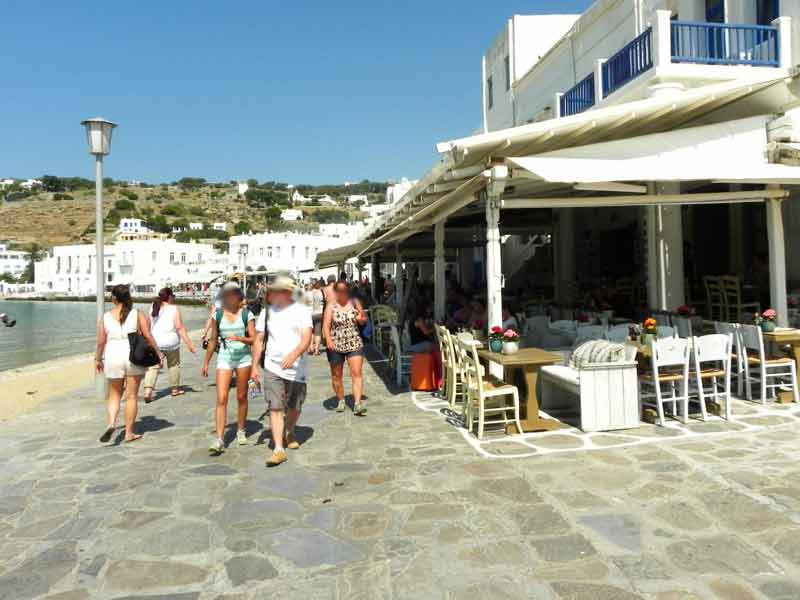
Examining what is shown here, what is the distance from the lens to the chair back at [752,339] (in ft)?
18.8

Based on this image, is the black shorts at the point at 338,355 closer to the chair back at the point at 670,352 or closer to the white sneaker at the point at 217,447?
the white sneaker at the point at 217,447

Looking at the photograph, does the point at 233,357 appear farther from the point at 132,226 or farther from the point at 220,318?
the point at 132,226

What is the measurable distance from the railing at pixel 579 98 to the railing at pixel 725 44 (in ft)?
6.76

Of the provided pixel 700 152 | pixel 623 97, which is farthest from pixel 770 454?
pixel 623 97

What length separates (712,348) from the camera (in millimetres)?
5340

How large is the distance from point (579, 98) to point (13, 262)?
139m

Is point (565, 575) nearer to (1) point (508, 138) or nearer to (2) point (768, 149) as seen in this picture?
(1) point (508, 138)

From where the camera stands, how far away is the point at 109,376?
5266mm

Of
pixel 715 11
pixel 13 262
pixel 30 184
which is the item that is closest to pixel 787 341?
pixel 715 11

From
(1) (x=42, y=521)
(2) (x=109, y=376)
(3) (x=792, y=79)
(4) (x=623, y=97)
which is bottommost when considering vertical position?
(1) (x=42, y=521)

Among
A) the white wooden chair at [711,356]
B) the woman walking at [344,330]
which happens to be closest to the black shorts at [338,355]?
the woman walking at [344,330]

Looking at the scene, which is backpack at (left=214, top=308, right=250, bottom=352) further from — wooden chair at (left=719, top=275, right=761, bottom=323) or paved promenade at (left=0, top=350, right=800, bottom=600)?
wooden chair at (left=719, top=275, right=761, bottom=323)

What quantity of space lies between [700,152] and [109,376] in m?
5.92

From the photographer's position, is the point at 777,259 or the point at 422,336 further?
the point at 422,336
